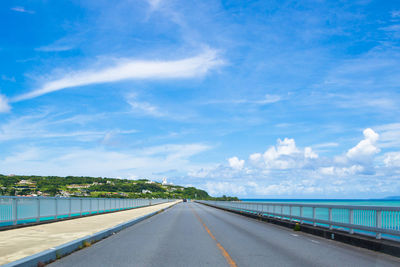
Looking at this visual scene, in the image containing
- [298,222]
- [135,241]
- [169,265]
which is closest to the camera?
[169,265]

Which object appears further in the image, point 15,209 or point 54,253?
point 15,209

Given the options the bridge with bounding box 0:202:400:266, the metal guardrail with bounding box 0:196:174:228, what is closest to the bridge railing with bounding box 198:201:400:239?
the bridge with bounding box 0:202:400:266

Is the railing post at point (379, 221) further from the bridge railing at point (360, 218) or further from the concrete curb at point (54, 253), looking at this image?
the concrete curb at point (54, 253)

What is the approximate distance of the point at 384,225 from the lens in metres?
12.6

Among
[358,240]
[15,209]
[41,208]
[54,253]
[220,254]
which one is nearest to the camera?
[54,253]

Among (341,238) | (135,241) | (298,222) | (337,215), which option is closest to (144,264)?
(135,241)

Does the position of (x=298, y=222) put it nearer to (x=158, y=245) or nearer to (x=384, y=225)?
(x=384, y=225)

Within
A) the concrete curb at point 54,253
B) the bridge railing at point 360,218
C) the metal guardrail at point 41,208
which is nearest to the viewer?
the concrete curb at point 54,253

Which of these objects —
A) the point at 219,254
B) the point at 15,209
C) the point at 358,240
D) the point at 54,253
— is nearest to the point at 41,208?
the point at 15,209

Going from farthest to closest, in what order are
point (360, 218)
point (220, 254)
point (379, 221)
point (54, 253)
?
point (360, 218) → point (379, 221) → point (220, 254) → point (54, 253)

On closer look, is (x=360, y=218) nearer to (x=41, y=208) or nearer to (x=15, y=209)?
(x=15, y=209)

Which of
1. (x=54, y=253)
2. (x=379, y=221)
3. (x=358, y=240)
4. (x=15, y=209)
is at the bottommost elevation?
(x=358, y=240)

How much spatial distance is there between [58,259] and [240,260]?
456 cm

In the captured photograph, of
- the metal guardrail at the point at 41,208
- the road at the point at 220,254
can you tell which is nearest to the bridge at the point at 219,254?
the road at the point at 220,254
